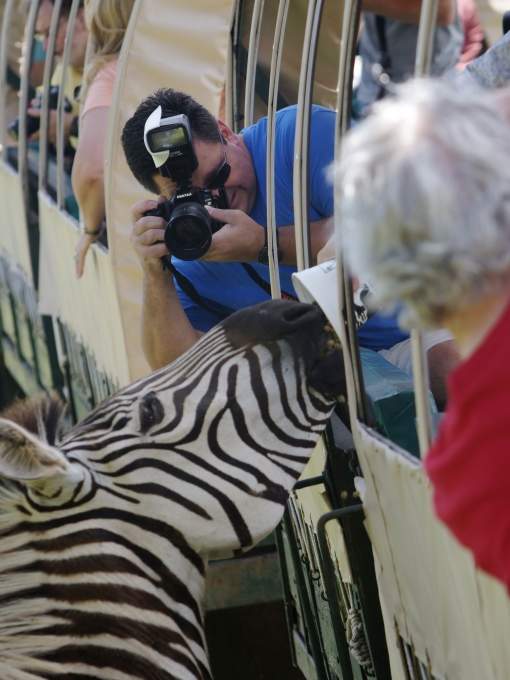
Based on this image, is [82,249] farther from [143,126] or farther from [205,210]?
[205,210]

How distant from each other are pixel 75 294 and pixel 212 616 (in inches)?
86.7

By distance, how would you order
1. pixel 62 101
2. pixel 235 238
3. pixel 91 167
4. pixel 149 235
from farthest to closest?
1. pixel 62 101
2. pixel 91 167
3. pixel 149 235
4. pixel 235 238

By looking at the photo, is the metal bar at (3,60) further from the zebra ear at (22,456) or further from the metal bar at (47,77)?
the zebra ear at (22,456)

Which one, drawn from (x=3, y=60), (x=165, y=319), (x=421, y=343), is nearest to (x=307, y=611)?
(x=165, y=319)

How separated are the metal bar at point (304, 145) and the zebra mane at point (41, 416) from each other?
847mm

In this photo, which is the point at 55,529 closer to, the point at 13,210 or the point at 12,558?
the point at 12,558

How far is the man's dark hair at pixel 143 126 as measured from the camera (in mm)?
4414

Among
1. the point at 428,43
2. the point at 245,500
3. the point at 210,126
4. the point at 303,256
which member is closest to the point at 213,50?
the point at 210,126

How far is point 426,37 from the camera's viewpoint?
2607 millimetres

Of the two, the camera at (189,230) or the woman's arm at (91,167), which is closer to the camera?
the camera at (189,230)

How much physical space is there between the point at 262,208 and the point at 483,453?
2.99m

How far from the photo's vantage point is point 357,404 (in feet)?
10.8

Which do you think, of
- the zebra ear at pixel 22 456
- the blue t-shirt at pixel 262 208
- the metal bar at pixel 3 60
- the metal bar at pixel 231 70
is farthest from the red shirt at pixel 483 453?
the metal bar at pixel 3 60

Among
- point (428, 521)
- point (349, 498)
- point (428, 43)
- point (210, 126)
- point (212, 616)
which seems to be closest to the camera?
point (428, 43)
